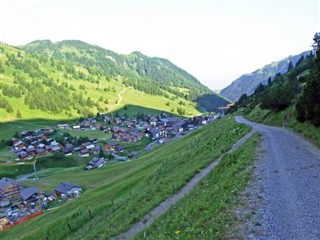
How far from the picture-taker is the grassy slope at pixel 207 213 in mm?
16875

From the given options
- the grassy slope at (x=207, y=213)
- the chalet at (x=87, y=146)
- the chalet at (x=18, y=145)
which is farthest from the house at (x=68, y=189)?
the chalet at (x=18, y=145)

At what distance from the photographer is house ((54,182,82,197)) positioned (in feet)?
306

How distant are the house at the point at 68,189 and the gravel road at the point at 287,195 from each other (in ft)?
234

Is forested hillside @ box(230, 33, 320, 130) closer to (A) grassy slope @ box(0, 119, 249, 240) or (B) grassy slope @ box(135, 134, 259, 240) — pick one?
(A) grassy slope @ box(0, 119, 249, 240)

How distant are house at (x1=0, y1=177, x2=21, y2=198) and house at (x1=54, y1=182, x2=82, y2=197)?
59.6ft

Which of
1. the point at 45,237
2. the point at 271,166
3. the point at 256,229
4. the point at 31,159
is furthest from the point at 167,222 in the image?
the point at 31,159

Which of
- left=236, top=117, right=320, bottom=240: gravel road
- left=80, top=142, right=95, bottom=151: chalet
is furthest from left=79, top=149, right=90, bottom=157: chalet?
left=236, top=117, right=320, bottom=240: gravel road

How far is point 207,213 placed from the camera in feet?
62.4

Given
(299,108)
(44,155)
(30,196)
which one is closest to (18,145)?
(44,155)

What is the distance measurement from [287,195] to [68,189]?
85713mm

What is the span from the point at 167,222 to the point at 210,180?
8.22 meters

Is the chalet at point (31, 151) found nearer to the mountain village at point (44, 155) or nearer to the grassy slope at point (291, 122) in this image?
the mountain village at point (44, 155)

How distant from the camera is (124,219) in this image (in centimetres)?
2852

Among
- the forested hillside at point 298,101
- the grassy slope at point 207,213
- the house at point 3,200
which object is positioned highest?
the forested hillside at point 298,101
